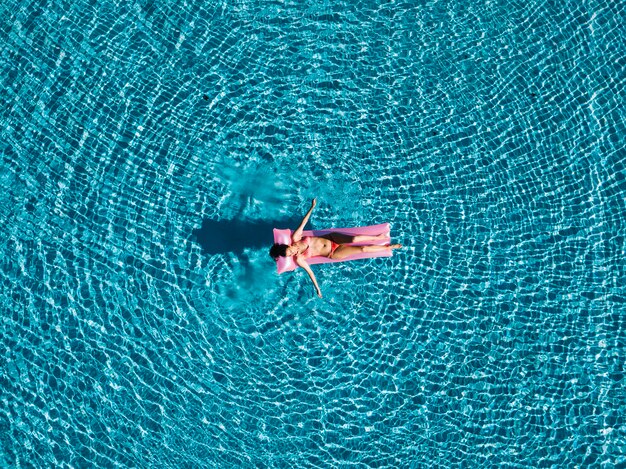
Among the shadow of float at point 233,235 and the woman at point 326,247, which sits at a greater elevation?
the shadow of float at point 233,235

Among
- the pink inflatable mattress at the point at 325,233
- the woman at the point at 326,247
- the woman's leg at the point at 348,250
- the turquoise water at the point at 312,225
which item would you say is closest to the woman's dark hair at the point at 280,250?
the woman at the point at 326,247

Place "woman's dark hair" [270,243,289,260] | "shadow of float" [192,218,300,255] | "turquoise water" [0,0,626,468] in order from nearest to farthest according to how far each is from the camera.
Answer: "woman's dark hair" [270,243,289,260] < "turquoise water" [0,0,626,468] < "shadow of float" [192,218,300,255]

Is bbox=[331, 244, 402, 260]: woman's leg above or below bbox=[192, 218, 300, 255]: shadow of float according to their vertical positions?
below

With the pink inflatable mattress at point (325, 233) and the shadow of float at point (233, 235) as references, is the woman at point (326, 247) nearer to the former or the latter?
the pink inflatable mattress at point (325, 233)

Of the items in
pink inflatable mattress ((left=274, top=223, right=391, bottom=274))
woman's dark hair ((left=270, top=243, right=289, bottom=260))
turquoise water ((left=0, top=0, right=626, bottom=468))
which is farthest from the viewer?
turquoise water ((left=0, top=0, right=626, bottom=468))

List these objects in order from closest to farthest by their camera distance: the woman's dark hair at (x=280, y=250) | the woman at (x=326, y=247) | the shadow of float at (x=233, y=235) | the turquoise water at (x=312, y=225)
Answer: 1. the woman's dark hair at (x=280, y=250)
2. the woman at (x=326, y=247)
3. the turquoise water at (x=312, y=225)
4. the shadow of float at (x=233, y=235)

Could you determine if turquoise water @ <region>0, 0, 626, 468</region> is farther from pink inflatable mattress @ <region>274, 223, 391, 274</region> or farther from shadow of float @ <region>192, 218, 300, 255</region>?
pink inflatable mattress @ <region>274, 223, 391, 274</region>

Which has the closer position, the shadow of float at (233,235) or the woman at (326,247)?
the woman at (326,247)

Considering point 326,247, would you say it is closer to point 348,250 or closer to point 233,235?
point 348,250

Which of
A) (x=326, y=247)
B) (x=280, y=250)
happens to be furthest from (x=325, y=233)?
(x=280, y=250)

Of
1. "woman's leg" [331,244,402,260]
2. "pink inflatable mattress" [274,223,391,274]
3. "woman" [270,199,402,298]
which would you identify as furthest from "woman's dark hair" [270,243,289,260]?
"woman's leg" [331,244,402,260]
